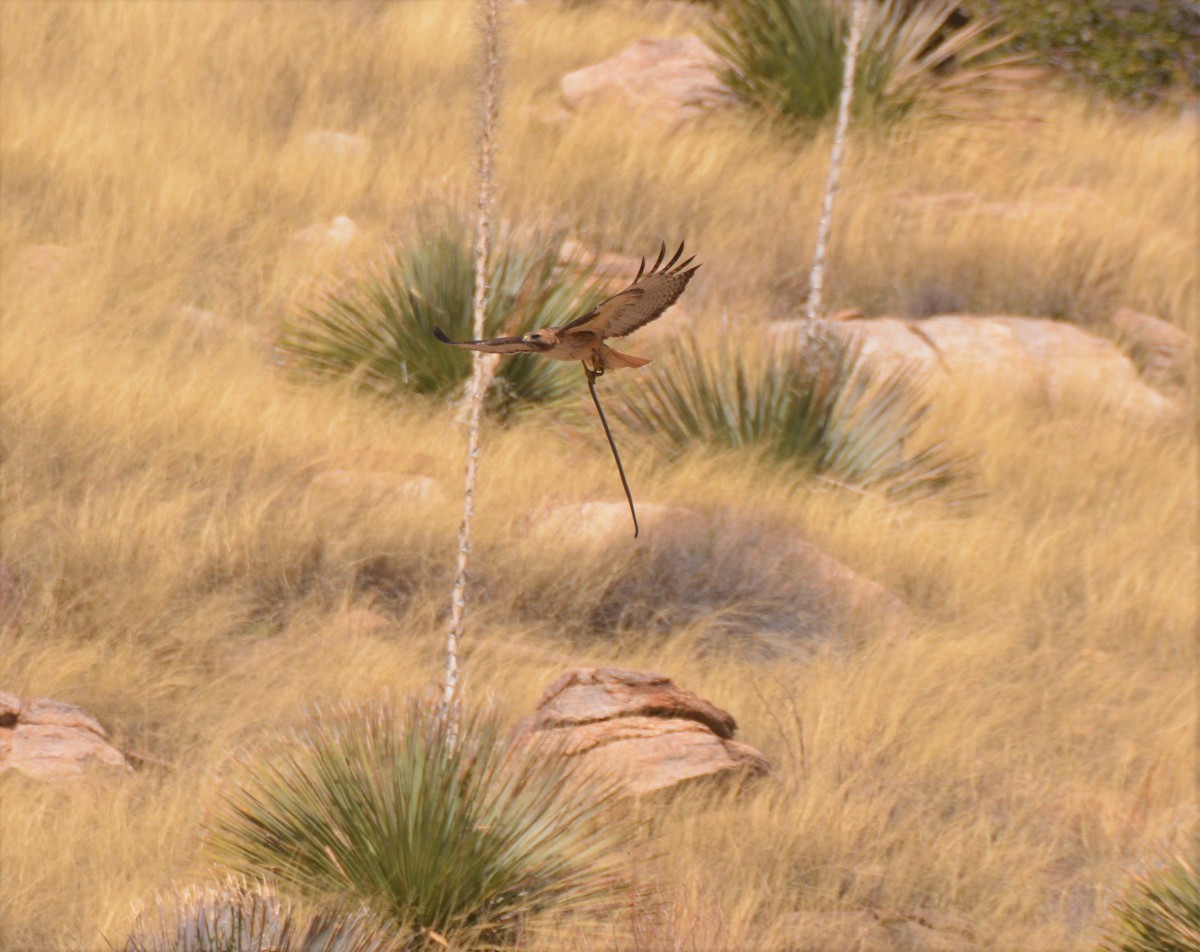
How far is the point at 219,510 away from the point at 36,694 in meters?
1.15

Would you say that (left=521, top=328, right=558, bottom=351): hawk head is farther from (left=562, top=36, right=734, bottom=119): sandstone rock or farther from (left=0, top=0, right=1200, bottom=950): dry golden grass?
(left=562, top=36, right=734, bottom=119): sandstone rock

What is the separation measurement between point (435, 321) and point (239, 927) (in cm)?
422

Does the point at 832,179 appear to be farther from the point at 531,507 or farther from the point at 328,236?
the point at 328,236

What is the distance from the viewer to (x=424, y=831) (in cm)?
340

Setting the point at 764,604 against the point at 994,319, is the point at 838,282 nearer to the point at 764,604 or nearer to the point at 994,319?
the point at 994,319

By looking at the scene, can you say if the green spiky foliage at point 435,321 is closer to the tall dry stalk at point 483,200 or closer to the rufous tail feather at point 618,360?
the tall dry stalk at point 483,200

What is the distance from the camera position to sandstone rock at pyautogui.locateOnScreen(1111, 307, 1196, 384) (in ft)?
27.7

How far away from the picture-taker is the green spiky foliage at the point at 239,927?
2.67 metres

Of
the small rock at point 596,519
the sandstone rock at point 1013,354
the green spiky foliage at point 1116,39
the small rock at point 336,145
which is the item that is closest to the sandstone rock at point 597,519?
the small rock at point 596,519

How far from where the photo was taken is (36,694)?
14.6 feet

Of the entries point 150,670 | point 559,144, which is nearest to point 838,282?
point 559,144

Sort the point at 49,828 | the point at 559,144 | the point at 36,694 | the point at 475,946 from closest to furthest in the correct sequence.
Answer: the point at 475,946, the point at 49,828, the point at 36,694, the point at 559,144

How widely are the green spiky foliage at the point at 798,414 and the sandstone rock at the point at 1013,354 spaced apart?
836mm

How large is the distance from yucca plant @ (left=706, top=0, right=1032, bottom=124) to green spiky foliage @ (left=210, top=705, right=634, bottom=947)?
691 cm
